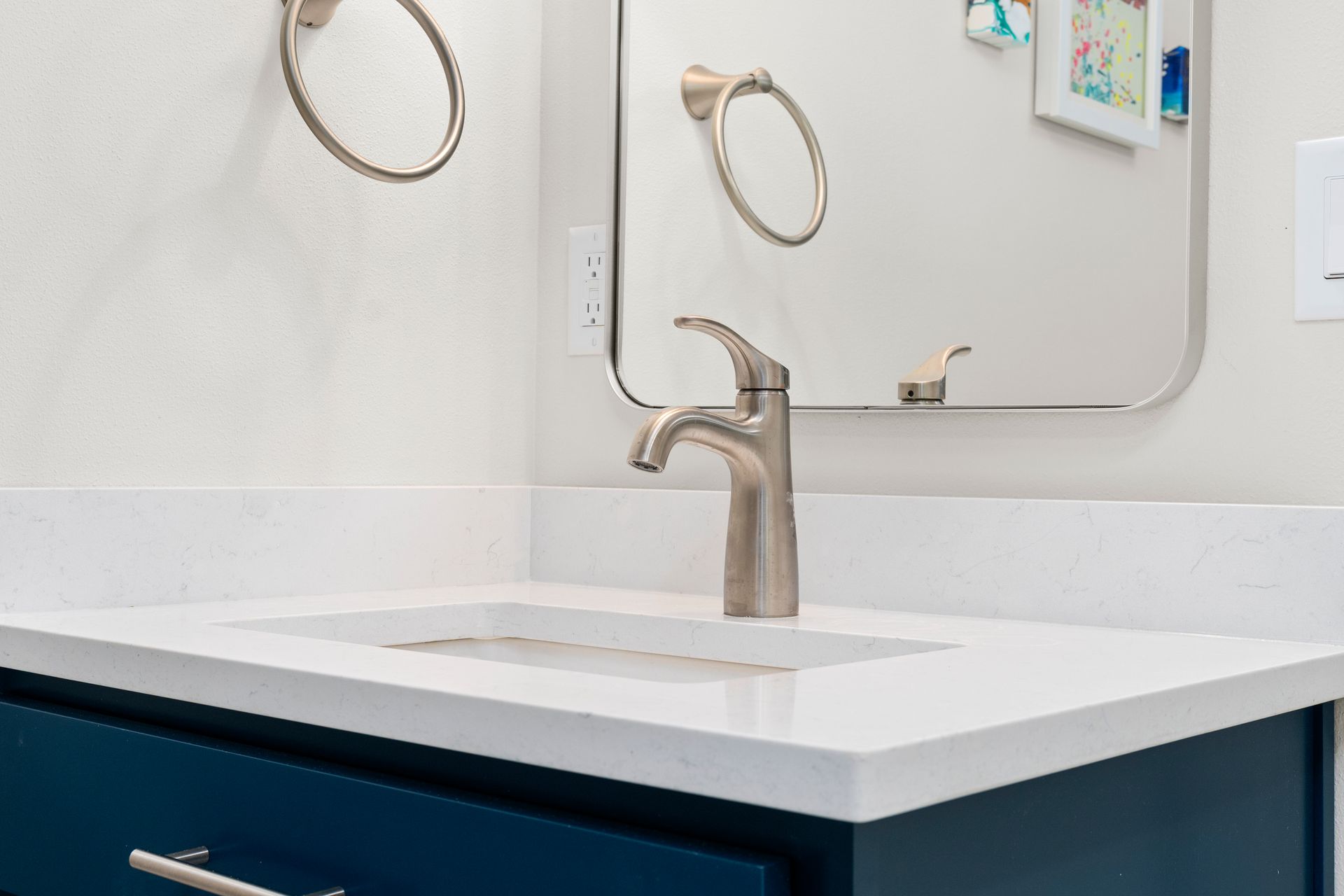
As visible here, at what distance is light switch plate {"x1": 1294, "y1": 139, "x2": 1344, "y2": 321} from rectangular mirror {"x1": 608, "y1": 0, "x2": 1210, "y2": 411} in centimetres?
8

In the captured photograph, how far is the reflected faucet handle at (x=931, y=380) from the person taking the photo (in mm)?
1208

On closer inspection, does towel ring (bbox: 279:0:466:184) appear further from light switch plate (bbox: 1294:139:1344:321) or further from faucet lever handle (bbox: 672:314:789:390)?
light switch plate (bbox: 1294:139:1344:321)

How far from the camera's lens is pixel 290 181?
1.29 m

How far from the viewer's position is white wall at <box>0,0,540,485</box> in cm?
112

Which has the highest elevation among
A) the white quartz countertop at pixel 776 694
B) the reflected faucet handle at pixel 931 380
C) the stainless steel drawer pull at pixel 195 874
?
the reflected faucet handle at pixel 931 380

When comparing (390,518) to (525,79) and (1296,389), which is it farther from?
(1296,389)

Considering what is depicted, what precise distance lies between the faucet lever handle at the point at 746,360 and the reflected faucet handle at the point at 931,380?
128mm

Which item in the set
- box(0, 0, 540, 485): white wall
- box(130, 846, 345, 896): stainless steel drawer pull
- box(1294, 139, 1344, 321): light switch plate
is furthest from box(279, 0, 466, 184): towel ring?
box(1294, 139, 1344, 321): light switch plate

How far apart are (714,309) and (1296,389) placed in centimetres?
58

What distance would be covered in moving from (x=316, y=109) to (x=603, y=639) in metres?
0.56

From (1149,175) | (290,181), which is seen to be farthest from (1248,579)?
(290,181)

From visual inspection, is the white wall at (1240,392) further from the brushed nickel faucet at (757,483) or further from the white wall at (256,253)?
the white wall at (256,253)

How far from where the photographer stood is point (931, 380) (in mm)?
1212

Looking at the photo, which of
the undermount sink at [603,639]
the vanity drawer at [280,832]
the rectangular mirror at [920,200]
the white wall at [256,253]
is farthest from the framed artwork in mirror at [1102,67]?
the vanity drawer at [280,832]
